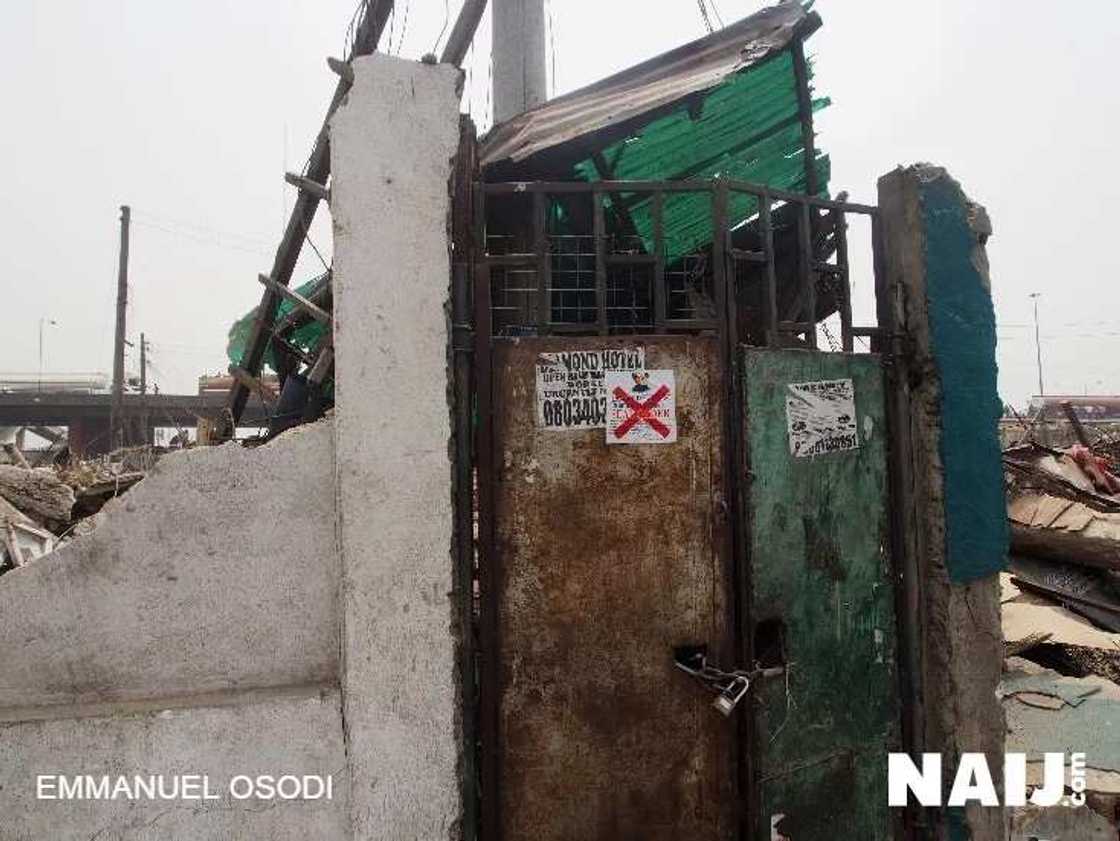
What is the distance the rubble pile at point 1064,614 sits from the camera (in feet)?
13.3

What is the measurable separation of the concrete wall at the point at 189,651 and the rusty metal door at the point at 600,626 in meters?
0.68

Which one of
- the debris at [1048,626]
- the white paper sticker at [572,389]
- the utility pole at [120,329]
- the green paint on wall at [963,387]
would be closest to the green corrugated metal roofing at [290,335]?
the white paper sticker at [572,389]

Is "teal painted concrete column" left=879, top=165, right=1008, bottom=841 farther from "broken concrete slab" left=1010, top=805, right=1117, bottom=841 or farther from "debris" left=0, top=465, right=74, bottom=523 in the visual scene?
"debris" left=0, top=465, right=74, bottom=523

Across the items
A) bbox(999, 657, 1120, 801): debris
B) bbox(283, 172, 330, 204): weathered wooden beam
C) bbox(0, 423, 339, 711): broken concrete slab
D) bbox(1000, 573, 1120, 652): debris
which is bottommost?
bbox(999, 657, 1120, 801): debris

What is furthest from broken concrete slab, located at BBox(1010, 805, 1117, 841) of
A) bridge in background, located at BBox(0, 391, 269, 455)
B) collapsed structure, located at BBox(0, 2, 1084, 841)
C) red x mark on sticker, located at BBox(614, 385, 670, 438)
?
bridge in background, located at BBox(0, 391, 269, 455)

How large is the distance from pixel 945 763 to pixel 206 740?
3.14m

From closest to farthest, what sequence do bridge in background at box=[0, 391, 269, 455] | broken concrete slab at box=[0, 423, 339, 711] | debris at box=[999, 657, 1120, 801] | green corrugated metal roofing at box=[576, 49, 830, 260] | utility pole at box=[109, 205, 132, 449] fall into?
broken concrete slab at box=[0, 423, 339, 711] < green corrugated metal roofing at box=[576, 49, 830, 260] < debris at box=[999, 657, 1120, 801] < utility pole at box=[109, 205, 132, 449] < bridge in background at box=[0, 391, 269, 455]

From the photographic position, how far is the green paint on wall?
3113 millimetres

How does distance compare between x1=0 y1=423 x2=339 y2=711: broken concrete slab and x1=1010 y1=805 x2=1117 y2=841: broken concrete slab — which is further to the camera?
x1=1010 y1=805 x2=1117 y2=841: broken concrete slab

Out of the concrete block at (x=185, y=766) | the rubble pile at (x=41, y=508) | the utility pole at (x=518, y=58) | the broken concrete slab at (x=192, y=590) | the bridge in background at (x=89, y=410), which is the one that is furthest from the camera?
the bridge in background at (x=89, y=410)

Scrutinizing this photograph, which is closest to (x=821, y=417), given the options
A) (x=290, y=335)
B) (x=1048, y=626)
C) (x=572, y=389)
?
(x=572, y=389)

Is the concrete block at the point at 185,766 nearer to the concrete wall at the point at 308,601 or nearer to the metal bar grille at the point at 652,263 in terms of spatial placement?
the concrete wall at the point at 308,601

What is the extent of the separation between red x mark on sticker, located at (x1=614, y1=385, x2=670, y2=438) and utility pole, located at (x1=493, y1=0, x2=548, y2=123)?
5549 millimetres

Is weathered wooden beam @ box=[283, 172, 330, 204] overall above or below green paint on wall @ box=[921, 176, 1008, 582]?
above
